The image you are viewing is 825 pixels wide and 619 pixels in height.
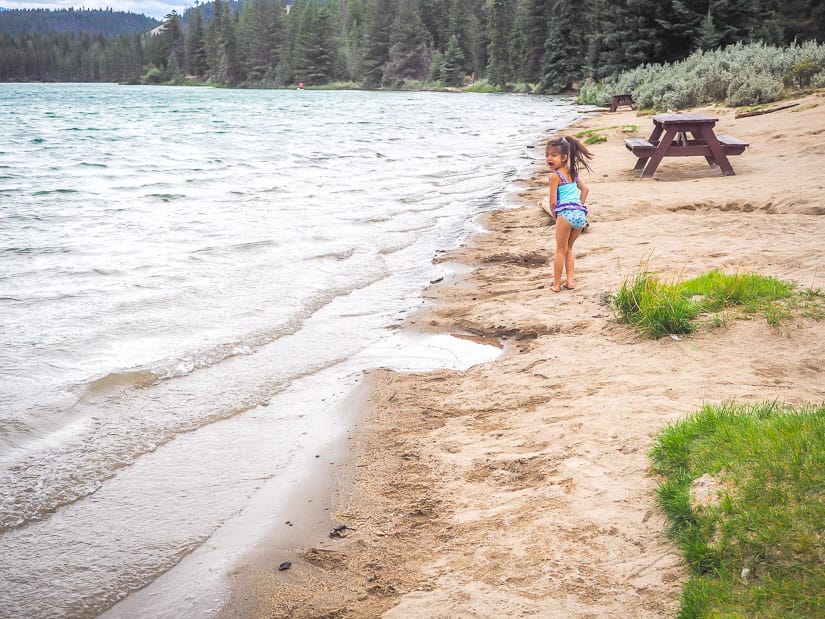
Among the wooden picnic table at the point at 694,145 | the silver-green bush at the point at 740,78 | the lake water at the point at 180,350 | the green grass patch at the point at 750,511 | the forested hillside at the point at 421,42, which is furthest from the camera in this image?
the forested hillside at the point at 421,42

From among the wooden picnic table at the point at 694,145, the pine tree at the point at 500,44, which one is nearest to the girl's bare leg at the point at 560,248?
the wooden picnic table at the point at 694,145

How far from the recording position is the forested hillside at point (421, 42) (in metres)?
36.0

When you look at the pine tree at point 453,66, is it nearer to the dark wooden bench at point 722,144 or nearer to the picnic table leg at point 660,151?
the dark wooden bench at point 722,144

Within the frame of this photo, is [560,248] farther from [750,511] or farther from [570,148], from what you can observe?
[750,511]

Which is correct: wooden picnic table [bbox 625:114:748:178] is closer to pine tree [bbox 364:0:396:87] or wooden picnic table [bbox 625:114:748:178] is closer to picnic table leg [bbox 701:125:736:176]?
picnic table leg [bbox 701:125:736:176]

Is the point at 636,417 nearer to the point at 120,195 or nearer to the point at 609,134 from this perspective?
the point at 120,195

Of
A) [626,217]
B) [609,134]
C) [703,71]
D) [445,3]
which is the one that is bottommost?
[626,217]

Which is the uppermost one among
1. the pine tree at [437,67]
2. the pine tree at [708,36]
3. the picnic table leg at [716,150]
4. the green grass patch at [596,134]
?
the pine tree at [437,67]

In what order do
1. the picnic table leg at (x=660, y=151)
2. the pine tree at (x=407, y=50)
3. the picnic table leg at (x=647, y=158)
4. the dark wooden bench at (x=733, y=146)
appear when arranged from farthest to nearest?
the pine tree at (x=407, y=50) → the picnic table leg at (x=647, y=158) → the picnic table leg at (x=660, y=151) → the dark wooden bench at (x=733, y=146)

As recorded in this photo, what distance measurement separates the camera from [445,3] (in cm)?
10512

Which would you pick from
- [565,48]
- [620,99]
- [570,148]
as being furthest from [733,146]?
[565,48]

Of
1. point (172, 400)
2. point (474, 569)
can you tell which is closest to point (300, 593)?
point (474, 569)

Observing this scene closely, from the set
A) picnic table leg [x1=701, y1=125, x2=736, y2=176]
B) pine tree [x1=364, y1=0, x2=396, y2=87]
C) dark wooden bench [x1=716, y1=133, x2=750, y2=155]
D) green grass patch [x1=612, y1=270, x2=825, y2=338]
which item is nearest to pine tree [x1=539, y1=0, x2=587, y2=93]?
pine tree [x1=364, y1=0, x2=396, y2=87]

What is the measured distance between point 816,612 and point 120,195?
13.0 m
